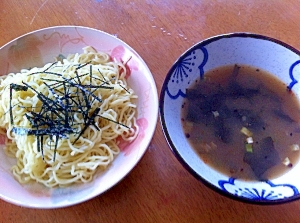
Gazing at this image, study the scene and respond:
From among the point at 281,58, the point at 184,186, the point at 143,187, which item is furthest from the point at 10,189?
the point at 281,58

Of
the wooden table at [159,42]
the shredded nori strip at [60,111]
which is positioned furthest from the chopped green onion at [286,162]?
the shredded nori strip at [60,111]

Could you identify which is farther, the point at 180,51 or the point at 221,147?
the point at 180,51

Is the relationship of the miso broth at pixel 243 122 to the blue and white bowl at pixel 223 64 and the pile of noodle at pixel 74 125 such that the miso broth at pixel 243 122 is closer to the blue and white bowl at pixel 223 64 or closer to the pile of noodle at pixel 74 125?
the blue and white bowl at pixel 223 64

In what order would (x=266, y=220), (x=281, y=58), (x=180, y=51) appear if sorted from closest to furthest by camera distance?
(x=266, y=220) → (x=281, y=58) → (x=180, y=51)

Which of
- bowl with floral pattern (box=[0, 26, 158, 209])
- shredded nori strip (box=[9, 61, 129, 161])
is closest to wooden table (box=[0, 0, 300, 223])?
bowl with floral pattern (box=[0, 26, 158, 209])

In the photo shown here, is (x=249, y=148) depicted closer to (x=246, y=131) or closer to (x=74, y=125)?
(x=246, y=131)

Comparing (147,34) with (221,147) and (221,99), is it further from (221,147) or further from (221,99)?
(221,147)
